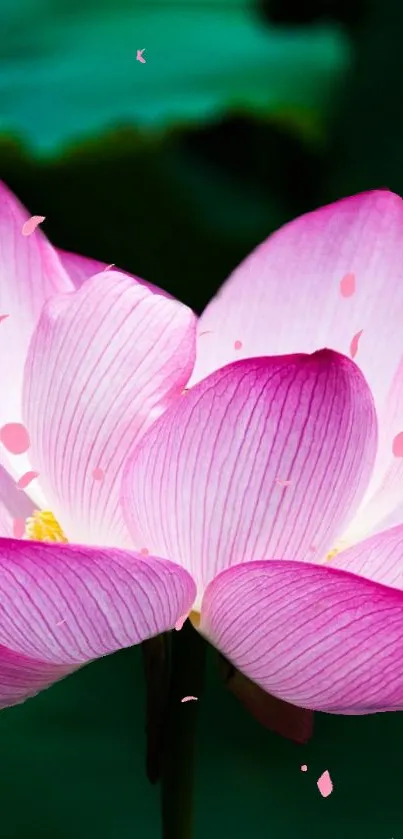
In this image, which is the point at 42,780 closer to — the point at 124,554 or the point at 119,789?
the point at 119,789

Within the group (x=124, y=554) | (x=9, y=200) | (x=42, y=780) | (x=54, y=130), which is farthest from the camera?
(x=54, y=130)

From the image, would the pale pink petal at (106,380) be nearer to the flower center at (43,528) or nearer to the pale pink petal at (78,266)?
the flower center at (43,528)

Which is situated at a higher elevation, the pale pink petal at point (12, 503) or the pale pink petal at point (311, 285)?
the pale pink petal at point (311, 285)

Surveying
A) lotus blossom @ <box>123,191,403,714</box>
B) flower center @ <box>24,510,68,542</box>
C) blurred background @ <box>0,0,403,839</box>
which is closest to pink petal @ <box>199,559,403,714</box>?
lotus blossom @ <box>123,191,403,714</box>

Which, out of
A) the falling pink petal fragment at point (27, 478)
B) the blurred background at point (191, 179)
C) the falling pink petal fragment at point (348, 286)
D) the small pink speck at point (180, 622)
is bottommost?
the blurred background at point (191, 179)

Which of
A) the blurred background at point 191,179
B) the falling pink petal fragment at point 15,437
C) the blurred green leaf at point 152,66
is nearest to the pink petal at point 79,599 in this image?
the falling pink petal fragment at point 15,437

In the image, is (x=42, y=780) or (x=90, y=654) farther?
(x=42, y=780)

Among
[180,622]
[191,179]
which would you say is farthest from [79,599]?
[191,179]

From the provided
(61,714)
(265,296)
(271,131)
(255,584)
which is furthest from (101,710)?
(271,131)

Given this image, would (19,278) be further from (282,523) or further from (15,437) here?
(282,523)

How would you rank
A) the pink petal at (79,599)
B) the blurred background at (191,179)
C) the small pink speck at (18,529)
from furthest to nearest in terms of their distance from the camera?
the blurred background at (191,179), the small pink speck at (18,529), the pink petal at (79,599)
